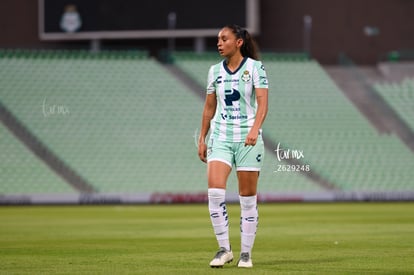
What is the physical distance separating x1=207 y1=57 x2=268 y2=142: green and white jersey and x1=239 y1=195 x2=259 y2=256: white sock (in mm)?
618

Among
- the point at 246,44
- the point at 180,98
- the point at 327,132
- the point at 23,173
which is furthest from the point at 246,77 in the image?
the point at 180,98

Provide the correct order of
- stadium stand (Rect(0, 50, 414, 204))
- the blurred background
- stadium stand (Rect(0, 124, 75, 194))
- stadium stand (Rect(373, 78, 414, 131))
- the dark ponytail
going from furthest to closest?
stadium stand (Rect(373, 78, 414, 131)), stadium stand (Rect(0, 50, 414, 204)), the blurred background, stadium stand (Rect(0, 124, 75, 194)), the dark ponytail

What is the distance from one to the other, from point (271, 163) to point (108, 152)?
17.5ft

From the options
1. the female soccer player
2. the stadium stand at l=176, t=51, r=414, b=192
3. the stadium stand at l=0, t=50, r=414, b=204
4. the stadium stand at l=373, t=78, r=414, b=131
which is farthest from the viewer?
the stadium stand at l=373, t=78, r=414, b=131

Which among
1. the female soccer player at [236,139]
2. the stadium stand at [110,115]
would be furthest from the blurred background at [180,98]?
the female soccer player at [236,139]

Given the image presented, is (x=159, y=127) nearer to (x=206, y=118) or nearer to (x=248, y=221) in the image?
(x=206, y=118)

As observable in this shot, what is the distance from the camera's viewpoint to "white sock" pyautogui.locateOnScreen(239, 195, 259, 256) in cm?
1120

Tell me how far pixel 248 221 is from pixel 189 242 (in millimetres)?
4803

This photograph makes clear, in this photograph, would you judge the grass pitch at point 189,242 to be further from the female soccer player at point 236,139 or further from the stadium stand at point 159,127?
the stadium stand at point 159,127

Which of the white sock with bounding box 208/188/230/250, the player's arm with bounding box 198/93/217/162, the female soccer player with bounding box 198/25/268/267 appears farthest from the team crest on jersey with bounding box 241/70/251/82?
the white sock with bounding box 208/188/230/250

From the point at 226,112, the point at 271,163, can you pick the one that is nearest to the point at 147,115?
the point at 271,163

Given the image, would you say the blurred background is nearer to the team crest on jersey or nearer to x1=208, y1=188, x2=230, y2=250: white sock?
x1=208, y1=188, x2=230, y2=250: white sock

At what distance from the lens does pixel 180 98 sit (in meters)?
38.2

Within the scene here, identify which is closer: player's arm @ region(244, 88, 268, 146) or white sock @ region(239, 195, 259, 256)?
player's arm @ region(244, 88, 268, 146)
